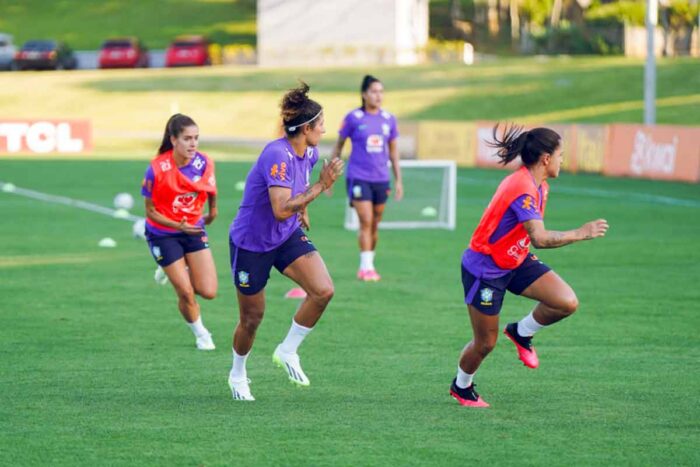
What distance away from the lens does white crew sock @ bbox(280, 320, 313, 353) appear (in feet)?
28.6

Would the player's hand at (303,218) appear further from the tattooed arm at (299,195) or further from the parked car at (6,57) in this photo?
the parked car at (6,57)

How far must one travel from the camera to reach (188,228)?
412 inches

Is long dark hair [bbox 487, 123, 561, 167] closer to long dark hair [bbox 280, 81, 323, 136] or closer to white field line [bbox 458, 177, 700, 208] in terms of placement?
long dark hair [bbox 280, 81, 323, 136]

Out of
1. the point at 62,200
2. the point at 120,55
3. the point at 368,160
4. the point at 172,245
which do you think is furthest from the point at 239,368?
the point at 120,55

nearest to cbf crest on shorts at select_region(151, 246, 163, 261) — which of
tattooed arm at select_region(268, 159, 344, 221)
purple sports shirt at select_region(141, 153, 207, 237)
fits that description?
purple sports shirt at select_region(141, 153, 207, 237)

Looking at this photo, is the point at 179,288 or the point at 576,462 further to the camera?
the point at 179,288

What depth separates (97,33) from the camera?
82.1 meters

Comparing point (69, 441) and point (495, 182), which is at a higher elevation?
point (69, 441)

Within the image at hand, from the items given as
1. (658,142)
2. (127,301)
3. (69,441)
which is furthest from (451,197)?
(69,441)

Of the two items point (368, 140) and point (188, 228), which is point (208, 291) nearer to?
point (188, 228)

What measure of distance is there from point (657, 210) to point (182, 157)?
1452cm

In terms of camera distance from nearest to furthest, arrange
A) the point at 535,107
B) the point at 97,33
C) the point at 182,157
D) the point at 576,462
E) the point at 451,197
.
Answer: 1. the point at 576,462
2. the point at 182,157
3. the point at 451,197
4. the point at 535,107
5. the point at 97,33

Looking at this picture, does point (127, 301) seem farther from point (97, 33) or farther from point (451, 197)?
point (97, 33)

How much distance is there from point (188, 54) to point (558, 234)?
62648mm
